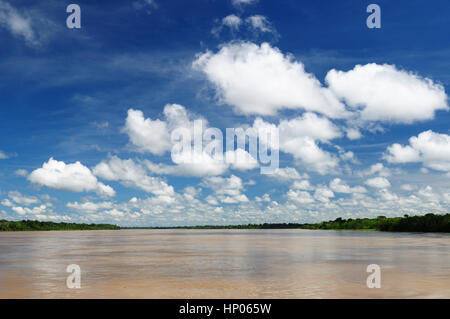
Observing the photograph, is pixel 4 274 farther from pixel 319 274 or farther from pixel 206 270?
pixel 319 274

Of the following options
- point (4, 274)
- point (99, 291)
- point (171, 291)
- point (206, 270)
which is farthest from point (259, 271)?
point (4, 274)

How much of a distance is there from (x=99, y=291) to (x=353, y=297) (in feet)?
51.2

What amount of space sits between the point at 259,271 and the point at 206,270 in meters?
4.79

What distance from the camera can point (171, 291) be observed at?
26.2 meters
